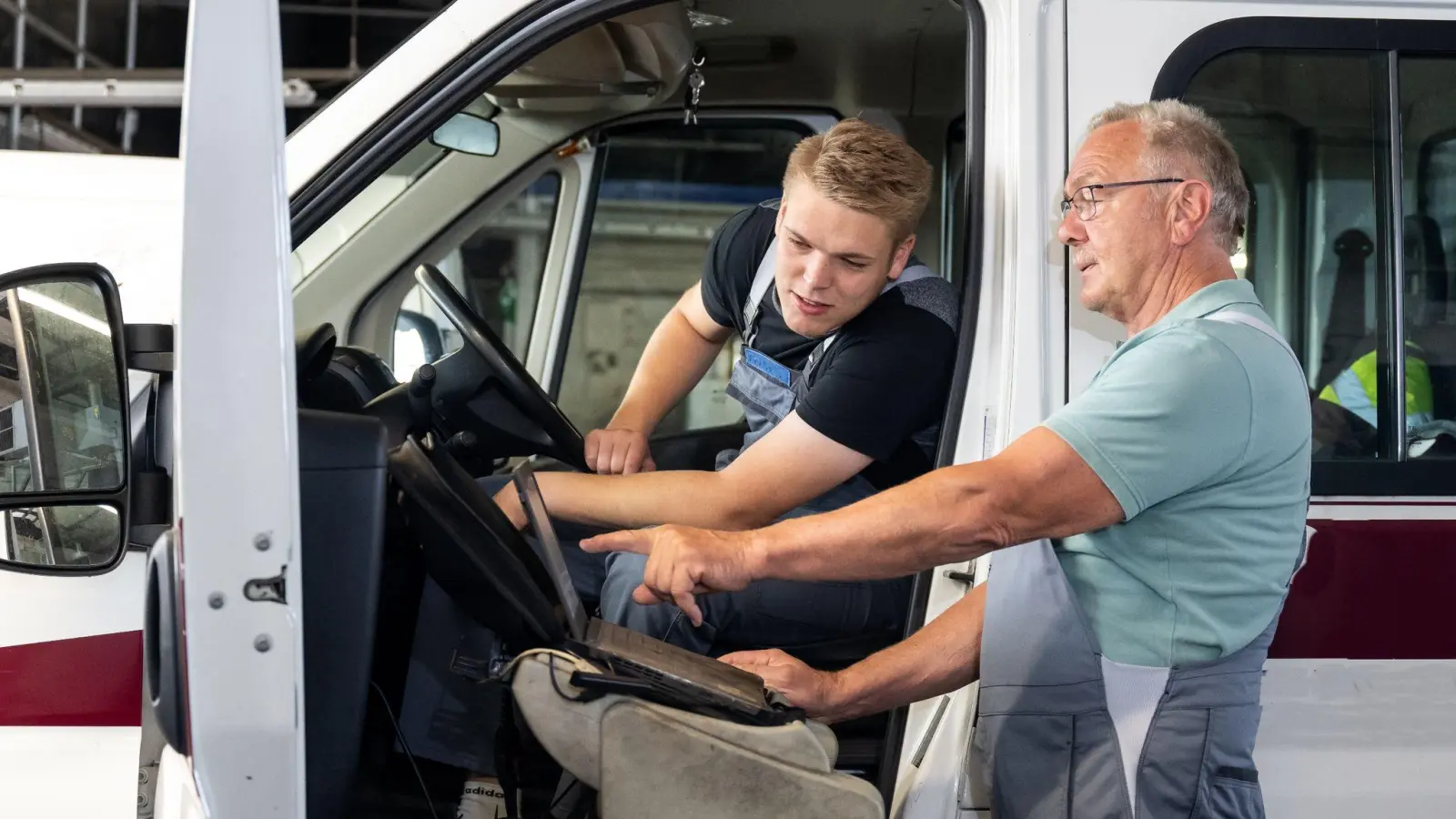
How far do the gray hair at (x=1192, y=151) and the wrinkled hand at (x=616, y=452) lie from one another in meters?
1.01

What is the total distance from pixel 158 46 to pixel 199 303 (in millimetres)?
7596

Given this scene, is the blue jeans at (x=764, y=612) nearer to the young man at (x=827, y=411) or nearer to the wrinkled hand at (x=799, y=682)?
the young man at (x=827, y=411)

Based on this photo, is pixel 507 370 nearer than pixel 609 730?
No

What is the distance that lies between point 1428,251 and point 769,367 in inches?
42.0

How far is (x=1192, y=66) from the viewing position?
1.87 m

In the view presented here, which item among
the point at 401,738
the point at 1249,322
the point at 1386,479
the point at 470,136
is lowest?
the point at 401,738

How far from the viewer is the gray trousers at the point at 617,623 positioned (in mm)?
1820

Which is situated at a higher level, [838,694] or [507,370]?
[507,370]

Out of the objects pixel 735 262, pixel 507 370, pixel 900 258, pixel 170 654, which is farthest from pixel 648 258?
pixel 170 654

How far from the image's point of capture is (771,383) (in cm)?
229

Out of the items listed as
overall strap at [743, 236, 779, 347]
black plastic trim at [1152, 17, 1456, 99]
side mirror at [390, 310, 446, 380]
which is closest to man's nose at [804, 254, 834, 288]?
overall strap at [743, 236, 779, 347]

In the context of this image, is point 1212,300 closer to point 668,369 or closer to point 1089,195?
point 1089,195

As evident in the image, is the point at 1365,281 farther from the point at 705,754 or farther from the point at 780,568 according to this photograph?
the point at 705,754

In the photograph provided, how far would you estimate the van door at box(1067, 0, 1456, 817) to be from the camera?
1.81 metres
